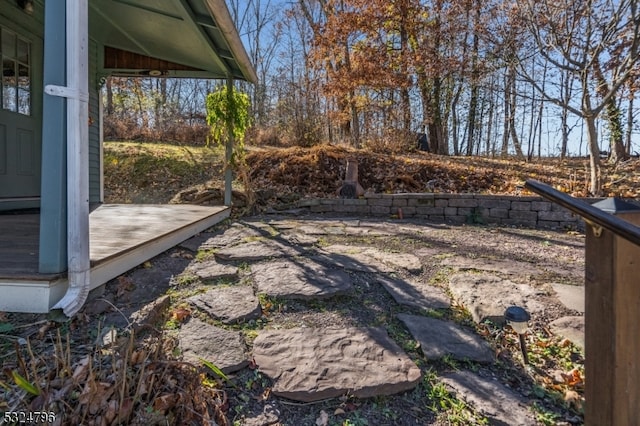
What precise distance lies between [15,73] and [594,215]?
17.3 feet

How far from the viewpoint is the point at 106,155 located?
25.8 feet

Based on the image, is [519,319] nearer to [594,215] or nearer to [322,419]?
[594,215]

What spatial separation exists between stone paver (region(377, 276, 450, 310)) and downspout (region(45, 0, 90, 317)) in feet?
5.08

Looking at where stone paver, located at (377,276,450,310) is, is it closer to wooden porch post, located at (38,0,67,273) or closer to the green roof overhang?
wooden porch post, located at (38,0,67,273)

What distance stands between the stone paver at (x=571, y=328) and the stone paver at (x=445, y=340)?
387 mm

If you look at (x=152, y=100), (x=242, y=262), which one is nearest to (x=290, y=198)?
(x=242, y=262)

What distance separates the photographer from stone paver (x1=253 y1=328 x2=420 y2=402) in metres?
1.24

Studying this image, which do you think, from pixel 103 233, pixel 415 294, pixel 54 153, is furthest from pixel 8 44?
pixel 415 294

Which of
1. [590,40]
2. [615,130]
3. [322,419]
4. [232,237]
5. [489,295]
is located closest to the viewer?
[322,419]

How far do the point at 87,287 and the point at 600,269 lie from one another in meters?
1.91

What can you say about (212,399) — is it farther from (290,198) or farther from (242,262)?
(290,198)

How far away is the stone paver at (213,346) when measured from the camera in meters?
1.34

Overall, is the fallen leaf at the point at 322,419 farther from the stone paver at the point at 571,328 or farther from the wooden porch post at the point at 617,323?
the stone paver at the point at 571,328

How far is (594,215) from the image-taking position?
867 mm
